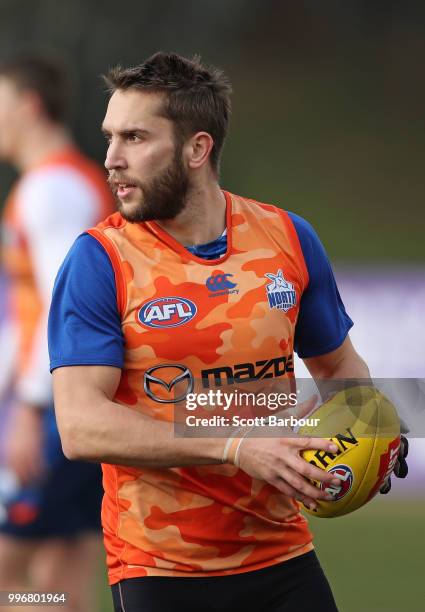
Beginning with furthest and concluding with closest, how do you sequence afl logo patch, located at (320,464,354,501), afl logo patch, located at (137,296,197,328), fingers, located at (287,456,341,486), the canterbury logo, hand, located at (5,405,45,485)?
hand, located at (5,405,45,485), the canterbury logo, afl logo patch, located at (137,296,197,328), afl logo patch, located at (320,464,354,501), fingers, located at (287,456,341,486)

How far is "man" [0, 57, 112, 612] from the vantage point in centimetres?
543

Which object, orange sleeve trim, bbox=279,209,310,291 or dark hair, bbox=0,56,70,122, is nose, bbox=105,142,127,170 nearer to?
orange sleeve trim, bbox=279,209,310,291

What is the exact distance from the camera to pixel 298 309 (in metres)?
3.59

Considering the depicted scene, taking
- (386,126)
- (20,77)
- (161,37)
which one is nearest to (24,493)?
(20,77)

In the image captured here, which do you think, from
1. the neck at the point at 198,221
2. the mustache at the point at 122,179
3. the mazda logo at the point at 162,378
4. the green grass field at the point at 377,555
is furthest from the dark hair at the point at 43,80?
the mazda logo at the point at 162,378

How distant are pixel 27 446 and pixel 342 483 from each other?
2.47 metres

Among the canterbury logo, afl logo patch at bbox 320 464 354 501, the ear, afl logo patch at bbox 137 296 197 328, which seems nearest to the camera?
afl logo patch at bbox 320 464 354 501

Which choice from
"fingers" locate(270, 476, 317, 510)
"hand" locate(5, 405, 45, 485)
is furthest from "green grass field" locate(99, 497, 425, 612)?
"fingers" locate(270, 476, 317, 510)

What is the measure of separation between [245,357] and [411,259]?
13.1m

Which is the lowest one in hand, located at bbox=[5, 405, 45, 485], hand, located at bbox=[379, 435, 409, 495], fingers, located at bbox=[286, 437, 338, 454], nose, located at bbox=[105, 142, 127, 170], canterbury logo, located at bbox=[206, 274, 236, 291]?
hand, located at bbox=[5, 405, 45, 485]

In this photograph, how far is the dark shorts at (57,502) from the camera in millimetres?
5445

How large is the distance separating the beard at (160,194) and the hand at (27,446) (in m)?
2.18

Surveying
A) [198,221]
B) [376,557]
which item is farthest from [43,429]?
[376,557]

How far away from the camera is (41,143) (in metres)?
6.02
